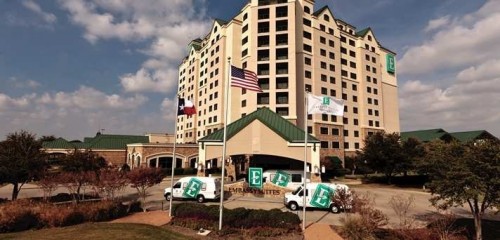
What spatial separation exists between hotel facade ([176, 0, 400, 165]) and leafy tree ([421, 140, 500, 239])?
41.4 m

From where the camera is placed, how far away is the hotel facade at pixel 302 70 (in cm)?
6306

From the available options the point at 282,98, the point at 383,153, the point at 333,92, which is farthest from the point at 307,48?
the point at 383,153

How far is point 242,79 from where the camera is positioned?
749 inches

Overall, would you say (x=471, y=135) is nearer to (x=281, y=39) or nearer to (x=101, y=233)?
(x=281, y=39)

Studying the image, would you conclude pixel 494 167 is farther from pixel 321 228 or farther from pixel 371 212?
pixel 321 228

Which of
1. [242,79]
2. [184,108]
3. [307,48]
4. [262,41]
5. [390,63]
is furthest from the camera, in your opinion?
[390,63]

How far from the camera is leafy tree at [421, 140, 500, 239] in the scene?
54.1 ft

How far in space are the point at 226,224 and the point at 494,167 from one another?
557 inches

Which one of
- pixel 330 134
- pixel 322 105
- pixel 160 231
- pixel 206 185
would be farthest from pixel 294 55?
pixel 160 231

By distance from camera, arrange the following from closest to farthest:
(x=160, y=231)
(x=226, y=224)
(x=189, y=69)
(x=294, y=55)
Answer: (x=160, y=231) < (x=226, y=224) < (x=294, y=55) < (x=189, y=69)

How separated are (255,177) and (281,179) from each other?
2.69 metres

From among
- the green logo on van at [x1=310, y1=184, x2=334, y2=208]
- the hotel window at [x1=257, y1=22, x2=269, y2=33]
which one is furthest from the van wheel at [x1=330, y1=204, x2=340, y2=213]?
the hotel window at [x1=257, y1=22, x2=269, y2=33]

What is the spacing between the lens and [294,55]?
62.0 metres

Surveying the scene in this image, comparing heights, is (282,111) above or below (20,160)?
above
